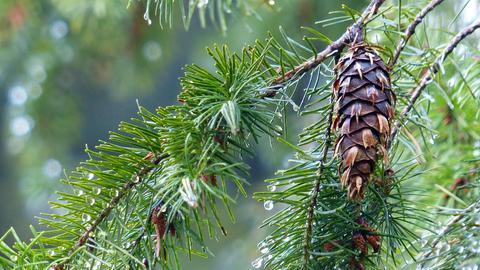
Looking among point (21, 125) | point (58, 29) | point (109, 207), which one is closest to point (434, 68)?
point (109, 207)

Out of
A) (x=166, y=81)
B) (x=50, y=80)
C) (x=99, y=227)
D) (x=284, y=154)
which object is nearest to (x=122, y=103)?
(x=166, y=81)

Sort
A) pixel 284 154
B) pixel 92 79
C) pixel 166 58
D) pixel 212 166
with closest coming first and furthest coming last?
pixel 212 166
pixel 284 154
pixel 166 58
pixel 92 79

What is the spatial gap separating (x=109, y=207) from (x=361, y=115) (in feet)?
0.67

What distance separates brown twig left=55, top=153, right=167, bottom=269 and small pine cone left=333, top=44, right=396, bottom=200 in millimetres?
138

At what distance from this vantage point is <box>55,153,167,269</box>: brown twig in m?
A: 0.50

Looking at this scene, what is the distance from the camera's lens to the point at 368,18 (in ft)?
1.73

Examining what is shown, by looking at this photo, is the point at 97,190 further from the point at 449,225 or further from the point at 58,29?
the point at 58,29

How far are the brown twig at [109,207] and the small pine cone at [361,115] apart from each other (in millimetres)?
138

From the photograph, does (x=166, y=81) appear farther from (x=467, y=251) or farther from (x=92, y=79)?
(x=467, y=251)

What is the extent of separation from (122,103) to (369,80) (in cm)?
403

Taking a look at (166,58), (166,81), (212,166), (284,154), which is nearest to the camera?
(212,166)

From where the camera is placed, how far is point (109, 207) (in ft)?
1.68

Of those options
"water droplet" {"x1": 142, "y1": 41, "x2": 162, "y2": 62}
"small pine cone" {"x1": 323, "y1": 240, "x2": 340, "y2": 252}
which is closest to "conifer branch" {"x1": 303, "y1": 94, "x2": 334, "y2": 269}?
"small pine cone" {"x1": 323, "y1": 240, "x2": 340, "y2": 252}

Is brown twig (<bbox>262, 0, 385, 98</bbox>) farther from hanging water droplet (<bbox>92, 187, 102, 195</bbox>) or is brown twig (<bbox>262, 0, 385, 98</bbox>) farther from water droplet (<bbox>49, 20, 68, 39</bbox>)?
water droplet (<bbox>49, 20, 68, 39</bbox>)
